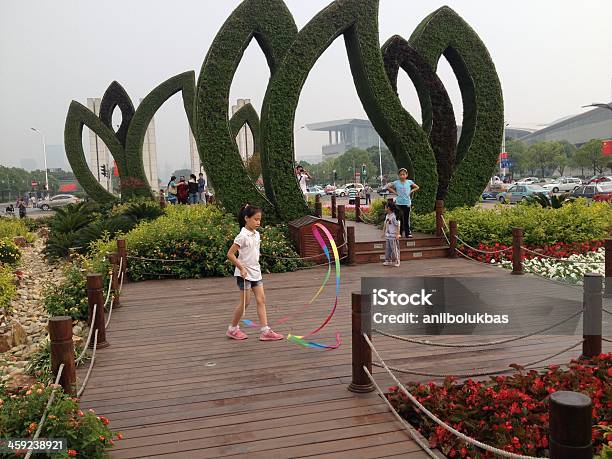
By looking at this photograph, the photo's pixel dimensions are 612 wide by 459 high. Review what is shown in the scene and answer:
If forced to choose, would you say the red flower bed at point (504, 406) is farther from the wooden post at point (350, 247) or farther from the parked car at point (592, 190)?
the parked car at point (592, 190)

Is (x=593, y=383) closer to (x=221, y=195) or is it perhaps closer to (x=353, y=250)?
(x=353, y=250)

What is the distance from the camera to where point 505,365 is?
5102mm

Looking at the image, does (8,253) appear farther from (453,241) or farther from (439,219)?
(453,241)

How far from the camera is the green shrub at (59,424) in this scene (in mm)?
3311

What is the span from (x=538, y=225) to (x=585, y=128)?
316ft

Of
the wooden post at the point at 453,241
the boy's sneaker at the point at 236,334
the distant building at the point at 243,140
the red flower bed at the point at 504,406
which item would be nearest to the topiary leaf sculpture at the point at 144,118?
the wooden post at the point at 453,241

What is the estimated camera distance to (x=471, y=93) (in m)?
14.7

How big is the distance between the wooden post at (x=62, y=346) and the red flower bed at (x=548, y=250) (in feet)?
28.8

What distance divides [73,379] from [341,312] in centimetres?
392

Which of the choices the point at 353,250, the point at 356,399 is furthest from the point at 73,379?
the point at 353,250

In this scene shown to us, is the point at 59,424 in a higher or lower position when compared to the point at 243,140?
lower

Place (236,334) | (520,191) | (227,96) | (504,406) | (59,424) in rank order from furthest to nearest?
(520,191) → (227,96) → (236,334) → (504,406) → (59,424)

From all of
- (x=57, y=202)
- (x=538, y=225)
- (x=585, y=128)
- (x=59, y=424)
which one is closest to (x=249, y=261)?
(x=59, y=424)

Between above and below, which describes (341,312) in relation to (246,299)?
below
